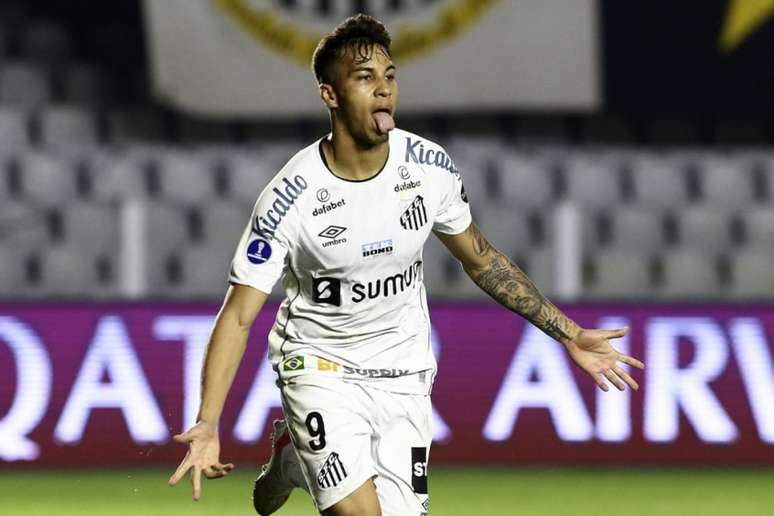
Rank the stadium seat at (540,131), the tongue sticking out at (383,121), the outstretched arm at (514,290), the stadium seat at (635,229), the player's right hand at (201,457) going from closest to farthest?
the player's right hand at (201,457) < the tongue sticking out at (383,121) < the outstretched arm at (514,290) < the stadium seat at (635,229) < the stadium seat at (540,131)

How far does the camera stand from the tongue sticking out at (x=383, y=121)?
468 centimetres

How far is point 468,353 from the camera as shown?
9016mm

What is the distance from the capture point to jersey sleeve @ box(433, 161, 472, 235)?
5086 millimetres

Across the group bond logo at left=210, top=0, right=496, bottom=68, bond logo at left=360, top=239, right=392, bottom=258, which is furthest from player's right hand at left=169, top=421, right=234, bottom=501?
bond logo at left=210, top=0, right=496, bottom=68

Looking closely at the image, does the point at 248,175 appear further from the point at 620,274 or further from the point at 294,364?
the point at 294,364

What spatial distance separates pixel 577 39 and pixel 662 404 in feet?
11.9

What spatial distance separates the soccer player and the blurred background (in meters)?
2.60

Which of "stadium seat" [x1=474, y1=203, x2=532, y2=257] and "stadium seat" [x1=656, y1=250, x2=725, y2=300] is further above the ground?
"stadium seat" [x1=474, y1=203, x2=532, y2=257]

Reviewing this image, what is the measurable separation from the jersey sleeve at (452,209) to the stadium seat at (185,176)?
21.3 ft

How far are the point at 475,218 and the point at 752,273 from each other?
1.92 metres

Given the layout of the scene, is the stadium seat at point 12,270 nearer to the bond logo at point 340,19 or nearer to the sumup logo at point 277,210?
the bond logo at point 340,19

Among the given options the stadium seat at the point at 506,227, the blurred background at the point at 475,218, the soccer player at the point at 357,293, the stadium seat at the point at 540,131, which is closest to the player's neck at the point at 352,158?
the soccer player at the point at 357,293

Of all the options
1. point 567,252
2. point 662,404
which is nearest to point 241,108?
point 567,252

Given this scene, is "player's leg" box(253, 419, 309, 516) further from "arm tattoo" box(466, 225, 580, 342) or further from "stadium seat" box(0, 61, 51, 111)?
"stadium seat" box(0, 61, 51, 111)
